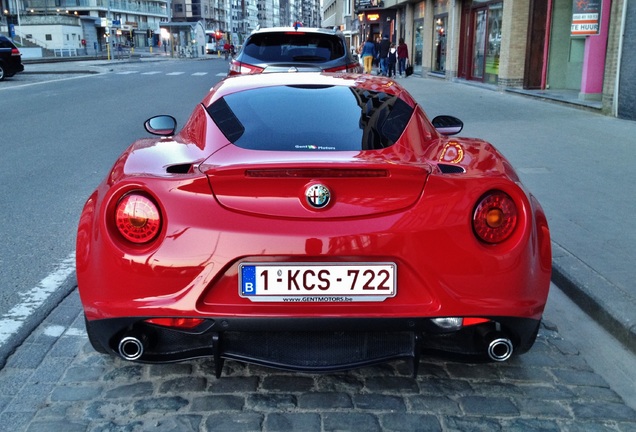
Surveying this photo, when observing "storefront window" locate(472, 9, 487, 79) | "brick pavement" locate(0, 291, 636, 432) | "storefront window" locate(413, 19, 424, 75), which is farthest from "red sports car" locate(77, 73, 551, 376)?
"storefront window" locate(413, 19, 424, 75)

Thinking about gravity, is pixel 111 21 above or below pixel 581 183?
above

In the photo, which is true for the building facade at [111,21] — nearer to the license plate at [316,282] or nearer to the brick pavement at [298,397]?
the brick pavement at [298,397]

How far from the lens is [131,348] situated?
2924mm

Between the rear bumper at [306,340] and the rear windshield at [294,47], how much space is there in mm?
8223

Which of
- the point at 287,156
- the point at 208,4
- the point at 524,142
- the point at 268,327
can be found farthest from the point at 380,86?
the point at 208,4

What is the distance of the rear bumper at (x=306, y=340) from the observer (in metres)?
2.77

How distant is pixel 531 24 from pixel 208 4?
13065cm

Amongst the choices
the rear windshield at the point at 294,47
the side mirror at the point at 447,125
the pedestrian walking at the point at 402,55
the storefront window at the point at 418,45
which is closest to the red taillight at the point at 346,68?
the rear windshield at the point at 294,47

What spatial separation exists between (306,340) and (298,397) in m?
0.36

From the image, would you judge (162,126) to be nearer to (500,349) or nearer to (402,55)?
(500,349)

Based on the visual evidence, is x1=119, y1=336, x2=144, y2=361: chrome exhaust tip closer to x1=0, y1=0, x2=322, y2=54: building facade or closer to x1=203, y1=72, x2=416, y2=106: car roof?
x1=203, y1=72, x2=416, y2=106: car roof

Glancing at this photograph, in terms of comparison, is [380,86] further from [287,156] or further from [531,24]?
[531,24]

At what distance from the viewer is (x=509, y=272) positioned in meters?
2.82

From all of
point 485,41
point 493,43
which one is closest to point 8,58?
point 485,41
